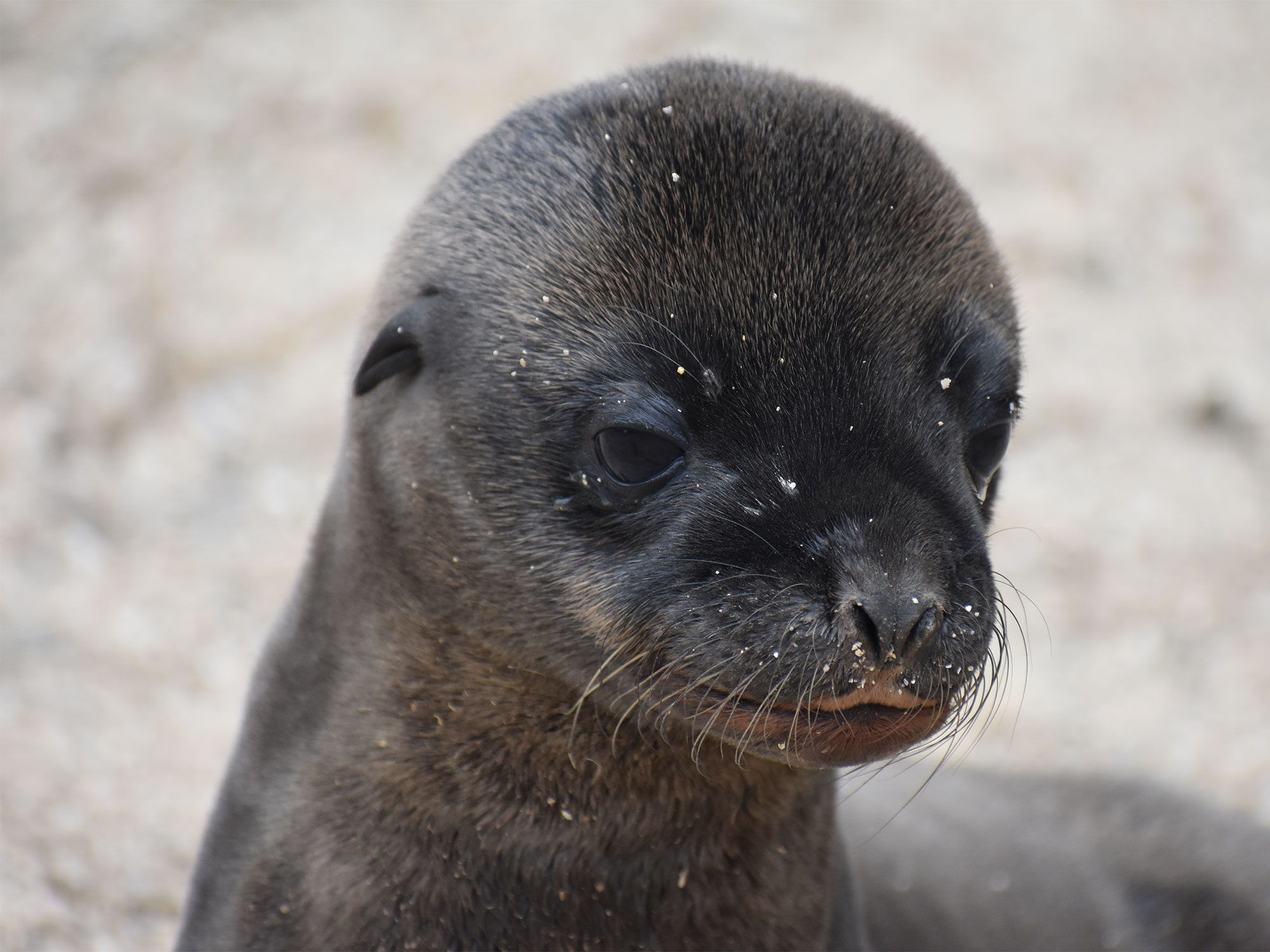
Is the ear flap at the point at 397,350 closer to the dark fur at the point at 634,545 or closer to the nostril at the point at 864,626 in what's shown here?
the dark fur at the point at 634,545

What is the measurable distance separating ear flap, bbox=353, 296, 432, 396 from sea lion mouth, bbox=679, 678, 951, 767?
0.78m

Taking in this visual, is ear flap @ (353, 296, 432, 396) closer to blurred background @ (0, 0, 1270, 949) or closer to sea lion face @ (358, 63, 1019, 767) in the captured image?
sea lion face @ (358, 63, 1019, 767)

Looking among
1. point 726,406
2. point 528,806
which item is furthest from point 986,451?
point 528,806

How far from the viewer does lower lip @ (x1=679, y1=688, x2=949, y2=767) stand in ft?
6.91

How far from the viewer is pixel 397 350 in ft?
8.07

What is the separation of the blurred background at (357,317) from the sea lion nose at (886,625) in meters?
2.68

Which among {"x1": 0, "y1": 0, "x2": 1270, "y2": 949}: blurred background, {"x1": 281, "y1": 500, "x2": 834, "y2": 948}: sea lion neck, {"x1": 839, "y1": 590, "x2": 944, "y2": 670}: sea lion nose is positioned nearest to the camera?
{"x1": 839, "y1": 590, "x2": 944, "y2": 670}: sea lion nose

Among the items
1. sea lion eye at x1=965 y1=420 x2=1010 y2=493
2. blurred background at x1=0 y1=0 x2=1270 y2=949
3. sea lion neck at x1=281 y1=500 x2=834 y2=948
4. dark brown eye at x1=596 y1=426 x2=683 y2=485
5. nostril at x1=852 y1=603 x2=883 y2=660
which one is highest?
blurred background at x1=0 y1=0 x2=1270 y2=949

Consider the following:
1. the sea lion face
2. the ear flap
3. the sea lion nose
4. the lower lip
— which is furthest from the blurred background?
the sea lion nose

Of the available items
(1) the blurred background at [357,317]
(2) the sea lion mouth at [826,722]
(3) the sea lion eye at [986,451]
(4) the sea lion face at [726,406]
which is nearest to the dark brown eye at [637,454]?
(4) the sea lion face at [726,406]

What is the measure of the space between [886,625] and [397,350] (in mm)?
1014

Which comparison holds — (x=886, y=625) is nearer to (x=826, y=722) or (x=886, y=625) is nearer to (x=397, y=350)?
(x=826, y=722)

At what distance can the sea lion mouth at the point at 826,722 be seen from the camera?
2072 mm

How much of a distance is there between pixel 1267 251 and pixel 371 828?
672 centimetres
